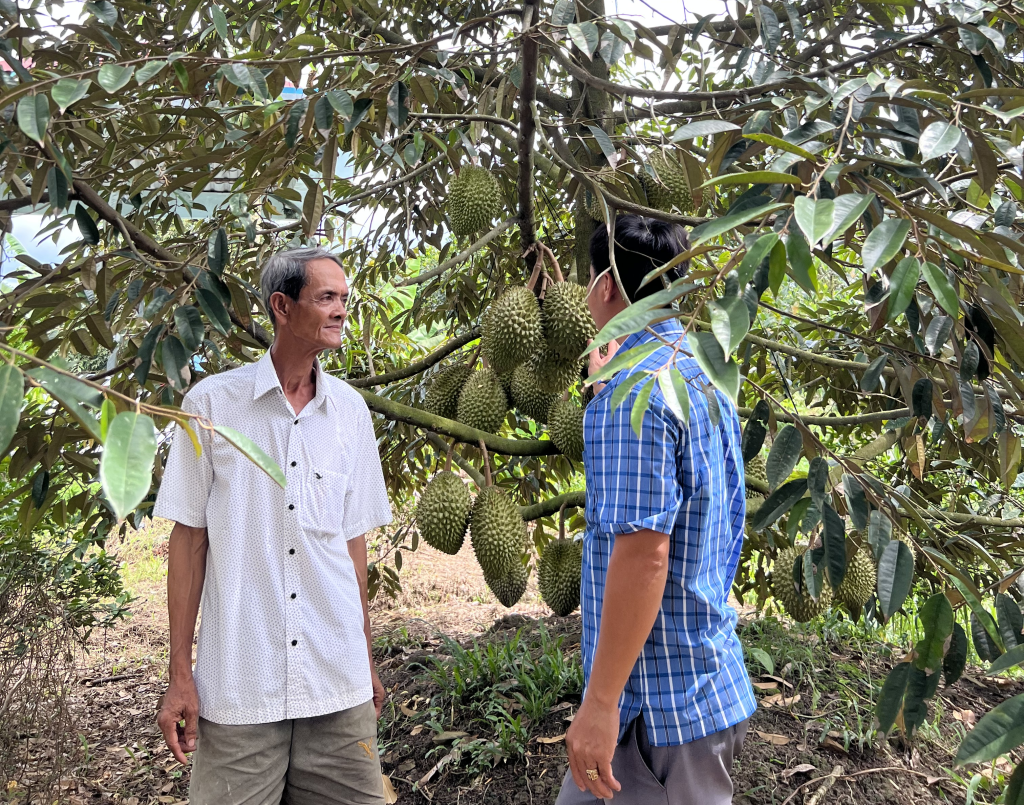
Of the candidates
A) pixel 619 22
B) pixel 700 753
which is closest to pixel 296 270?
pixel 619 22

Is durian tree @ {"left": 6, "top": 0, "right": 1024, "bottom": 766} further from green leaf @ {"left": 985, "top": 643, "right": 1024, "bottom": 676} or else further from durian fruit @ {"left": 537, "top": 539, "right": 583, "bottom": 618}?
green leaf @ {"left": 985, "top": 643, "right": 1024, "bottom": 676}

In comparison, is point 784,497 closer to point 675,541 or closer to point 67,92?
point 675,541

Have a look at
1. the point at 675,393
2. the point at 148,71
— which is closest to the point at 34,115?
the point at 148,71

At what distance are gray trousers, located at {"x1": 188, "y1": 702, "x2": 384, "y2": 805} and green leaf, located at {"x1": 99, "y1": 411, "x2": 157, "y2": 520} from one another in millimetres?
1238

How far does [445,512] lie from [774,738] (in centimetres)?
132

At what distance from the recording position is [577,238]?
7.54 feet

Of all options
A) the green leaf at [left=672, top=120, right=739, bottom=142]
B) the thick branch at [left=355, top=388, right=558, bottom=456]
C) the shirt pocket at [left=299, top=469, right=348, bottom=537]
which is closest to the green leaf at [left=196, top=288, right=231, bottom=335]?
the shirt pocket at [left=299, top=469, right=348, bottom=537]

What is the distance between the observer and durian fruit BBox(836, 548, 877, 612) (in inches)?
81.8

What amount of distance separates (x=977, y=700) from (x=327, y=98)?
9.68 feet

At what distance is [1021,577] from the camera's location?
4.13 feet

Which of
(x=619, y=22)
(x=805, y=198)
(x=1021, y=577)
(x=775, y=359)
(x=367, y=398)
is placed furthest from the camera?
(x=775, y=359)

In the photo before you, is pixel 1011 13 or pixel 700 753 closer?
pixel 700 753

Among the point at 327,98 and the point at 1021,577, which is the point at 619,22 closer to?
the point at 327,98

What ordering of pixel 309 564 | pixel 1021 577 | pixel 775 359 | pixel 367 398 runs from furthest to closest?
pixel 775 359 → pixel 367 398 → pixel 309 564 → pixel 1021 577
